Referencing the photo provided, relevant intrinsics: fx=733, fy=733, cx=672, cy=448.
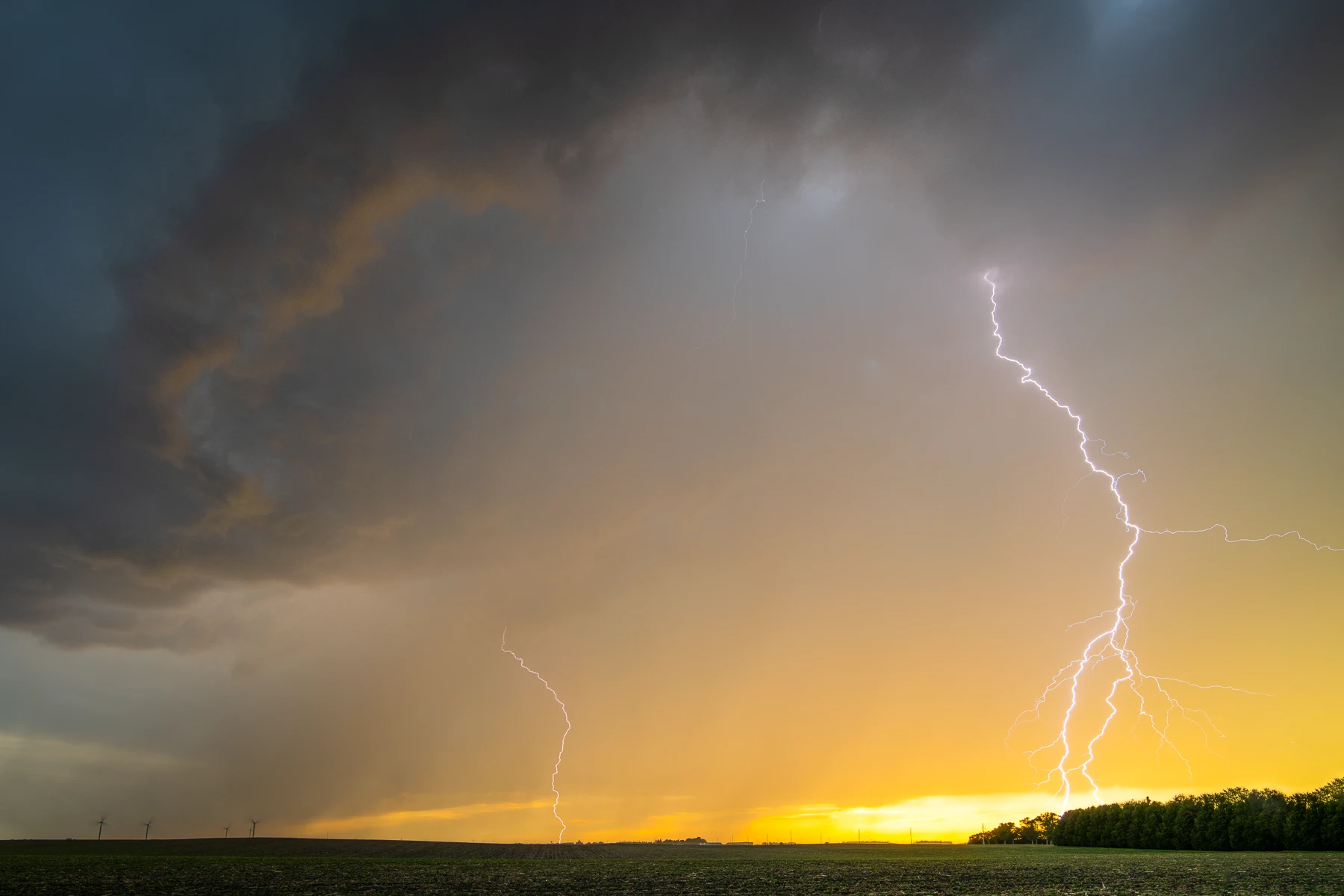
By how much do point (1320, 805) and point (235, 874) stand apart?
310 ft

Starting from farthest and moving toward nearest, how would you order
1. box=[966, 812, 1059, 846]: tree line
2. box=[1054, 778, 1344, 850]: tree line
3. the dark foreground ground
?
box=[966, 812, 1059, 846]: tree line
box=[1054, 778, 1344, 850]: tree line
the dark foreground ground

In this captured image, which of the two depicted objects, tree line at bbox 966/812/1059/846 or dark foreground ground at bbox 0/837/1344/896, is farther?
tree line at bbox 966/812/1059/846

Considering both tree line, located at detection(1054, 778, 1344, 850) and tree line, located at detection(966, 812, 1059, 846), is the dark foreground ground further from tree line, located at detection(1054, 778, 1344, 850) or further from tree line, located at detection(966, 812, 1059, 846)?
tree line, located at detection(966, 812, 1059, 846)

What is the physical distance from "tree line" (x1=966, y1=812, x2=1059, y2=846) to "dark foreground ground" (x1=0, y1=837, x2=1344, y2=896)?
8560 centimetres

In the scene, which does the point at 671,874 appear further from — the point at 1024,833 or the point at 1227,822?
the point at 1024,833

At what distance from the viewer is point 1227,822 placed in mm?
80188

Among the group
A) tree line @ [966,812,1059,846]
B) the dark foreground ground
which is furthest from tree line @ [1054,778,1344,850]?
tree line @ [966,812,1059,846]

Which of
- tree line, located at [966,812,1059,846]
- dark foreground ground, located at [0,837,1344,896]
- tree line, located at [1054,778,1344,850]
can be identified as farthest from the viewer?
tree line, located at [966,812,1059,846]

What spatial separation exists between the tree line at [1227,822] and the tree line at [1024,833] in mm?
43567

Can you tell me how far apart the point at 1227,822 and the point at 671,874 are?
2727 inches

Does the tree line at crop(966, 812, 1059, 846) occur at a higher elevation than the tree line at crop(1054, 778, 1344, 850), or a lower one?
lower

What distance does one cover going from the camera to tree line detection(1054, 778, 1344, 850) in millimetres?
70938

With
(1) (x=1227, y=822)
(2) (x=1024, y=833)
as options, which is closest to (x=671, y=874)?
(1) (x=1227, y=822)

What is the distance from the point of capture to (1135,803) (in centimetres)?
9506
